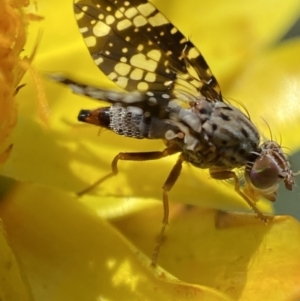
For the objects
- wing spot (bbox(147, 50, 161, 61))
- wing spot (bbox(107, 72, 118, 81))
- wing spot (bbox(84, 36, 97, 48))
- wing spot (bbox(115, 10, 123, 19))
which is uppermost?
wing spot (bbox(115, 10, 123, 19))

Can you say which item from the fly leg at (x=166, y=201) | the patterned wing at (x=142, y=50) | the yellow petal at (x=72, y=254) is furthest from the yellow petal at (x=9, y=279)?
the patterned wing at (x=142, y=50)

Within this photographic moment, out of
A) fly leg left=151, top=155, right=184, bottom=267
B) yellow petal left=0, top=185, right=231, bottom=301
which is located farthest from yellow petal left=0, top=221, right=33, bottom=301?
fly leg left=151, top=155, right=184, bottom=267

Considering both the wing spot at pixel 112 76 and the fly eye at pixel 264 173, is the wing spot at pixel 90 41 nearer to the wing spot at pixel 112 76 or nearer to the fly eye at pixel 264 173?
the wing spot at pixel 112 76

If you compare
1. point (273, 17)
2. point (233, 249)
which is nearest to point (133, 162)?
point (233, 249)

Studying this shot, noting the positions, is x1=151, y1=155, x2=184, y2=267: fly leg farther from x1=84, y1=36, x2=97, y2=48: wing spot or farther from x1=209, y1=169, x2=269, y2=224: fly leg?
x1=84, y1=36, x2=97, y2=48: wing spot

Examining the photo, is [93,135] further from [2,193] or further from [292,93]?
[292,93]
